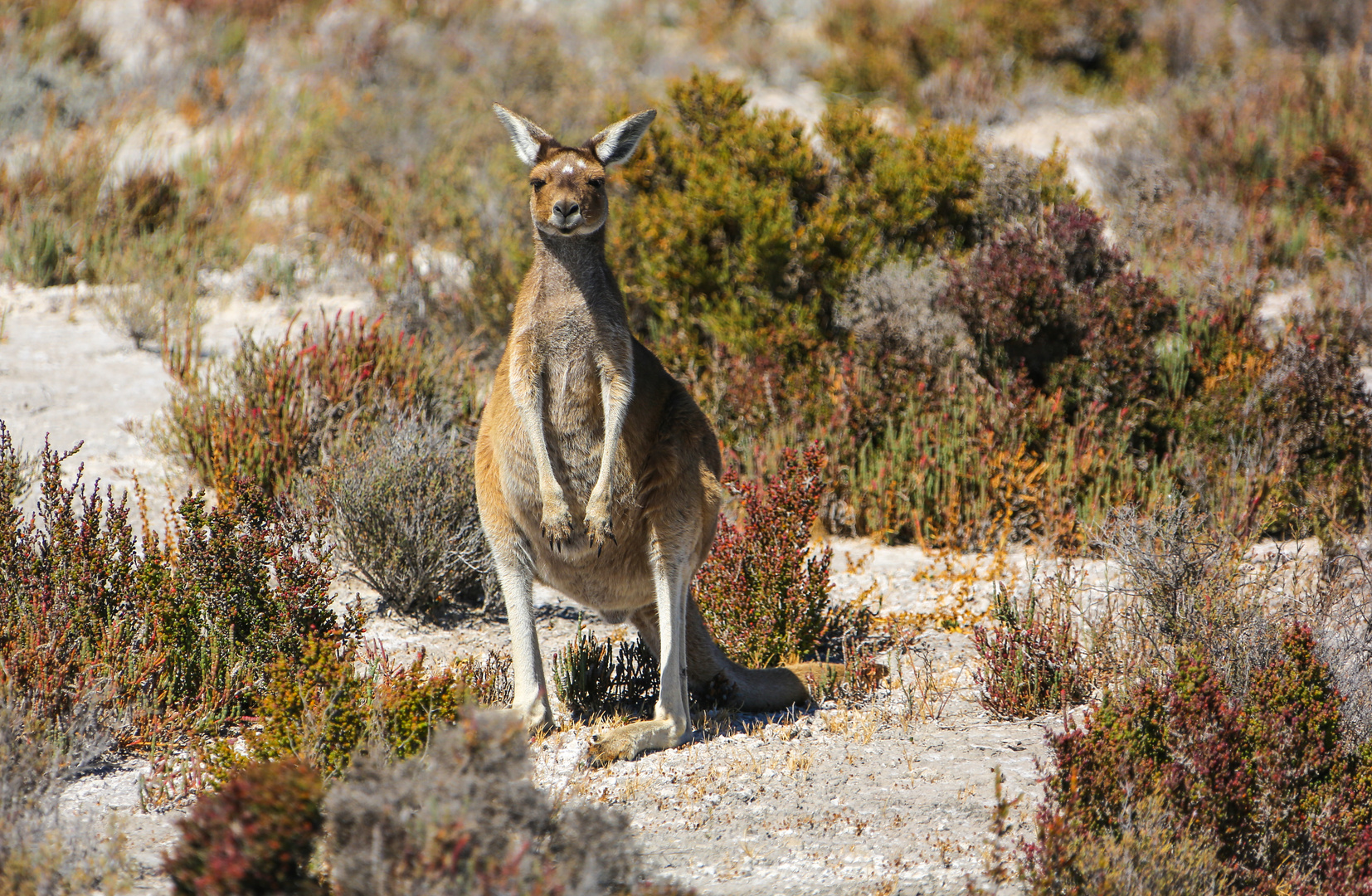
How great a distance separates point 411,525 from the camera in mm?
5938

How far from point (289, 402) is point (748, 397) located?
297 cm

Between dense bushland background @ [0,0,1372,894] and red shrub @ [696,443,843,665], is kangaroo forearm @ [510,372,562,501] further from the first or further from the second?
red shrub @ [696,443,843,665]

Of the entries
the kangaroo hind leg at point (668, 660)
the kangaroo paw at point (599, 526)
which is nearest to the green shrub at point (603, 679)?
the kangaroo hind leg at point (668, 660)

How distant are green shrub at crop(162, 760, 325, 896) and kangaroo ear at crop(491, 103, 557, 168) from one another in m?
2.70

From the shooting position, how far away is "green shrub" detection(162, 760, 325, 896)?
Answer: 2717mm

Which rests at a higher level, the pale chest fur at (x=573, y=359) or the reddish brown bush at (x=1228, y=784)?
the pale chest fur at (x=573, y=359)

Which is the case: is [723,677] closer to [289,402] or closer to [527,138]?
[527,138]

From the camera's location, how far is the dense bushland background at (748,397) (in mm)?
3604

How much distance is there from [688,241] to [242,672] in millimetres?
5343

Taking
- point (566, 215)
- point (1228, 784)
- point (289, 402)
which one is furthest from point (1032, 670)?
point (289, 402)

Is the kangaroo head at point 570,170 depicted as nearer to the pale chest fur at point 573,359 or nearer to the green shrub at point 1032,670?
the pale chest fur at point 573,359

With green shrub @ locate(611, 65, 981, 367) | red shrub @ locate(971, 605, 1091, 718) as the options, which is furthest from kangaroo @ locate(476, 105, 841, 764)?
green shrub @ locate(611, 65, 981, 367)

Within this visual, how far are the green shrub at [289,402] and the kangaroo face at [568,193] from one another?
255cm

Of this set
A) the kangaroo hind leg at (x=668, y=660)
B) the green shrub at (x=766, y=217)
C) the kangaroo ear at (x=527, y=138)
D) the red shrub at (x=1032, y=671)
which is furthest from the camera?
the green shrub at (x=766, y=217)
